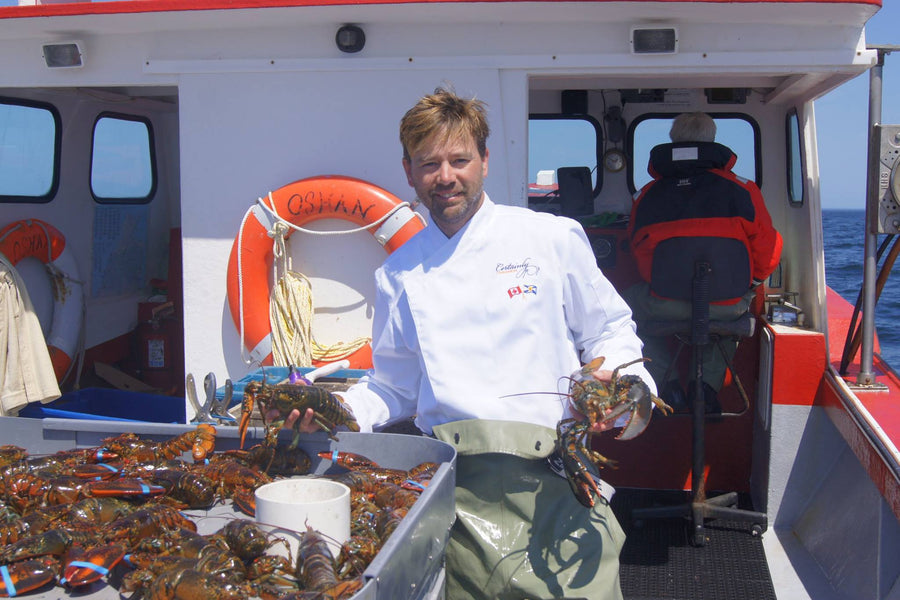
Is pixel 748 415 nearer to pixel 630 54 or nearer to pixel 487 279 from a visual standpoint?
pixel 630 54

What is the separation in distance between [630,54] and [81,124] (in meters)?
3.95

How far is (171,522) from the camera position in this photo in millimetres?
2021

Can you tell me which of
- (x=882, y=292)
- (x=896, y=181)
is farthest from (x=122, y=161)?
(x=882, y=292)

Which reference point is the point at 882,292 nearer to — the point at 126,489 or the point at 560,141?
the point at 560,141

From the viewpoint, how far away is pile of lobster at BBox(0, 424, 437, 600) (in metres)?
1.72

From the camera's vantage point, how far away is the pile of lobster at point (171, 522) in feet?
5.65

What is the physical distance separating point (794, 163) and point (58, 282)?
4661 mm

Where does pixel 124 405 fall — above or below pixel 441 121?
below

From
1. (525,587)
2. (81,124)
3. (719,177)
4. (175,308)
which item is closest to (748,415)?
(719,177)

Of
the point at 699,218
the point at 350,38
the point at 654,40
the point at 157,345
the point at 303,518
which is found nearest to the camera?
the point at 303,518

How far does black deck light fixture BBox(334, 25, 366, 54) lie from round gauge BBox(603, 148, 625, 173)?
217 cm

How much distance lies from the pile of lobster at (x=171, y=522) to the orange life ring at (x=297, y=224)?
4.78 feet

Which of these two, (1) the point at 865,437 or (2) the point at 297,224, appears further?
(2) the point at 297,224

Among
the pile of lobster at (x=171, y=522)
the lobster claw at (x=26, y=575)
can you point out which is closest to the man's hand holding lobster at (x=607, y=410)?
the pile of lobster at (x=171, y=522)
